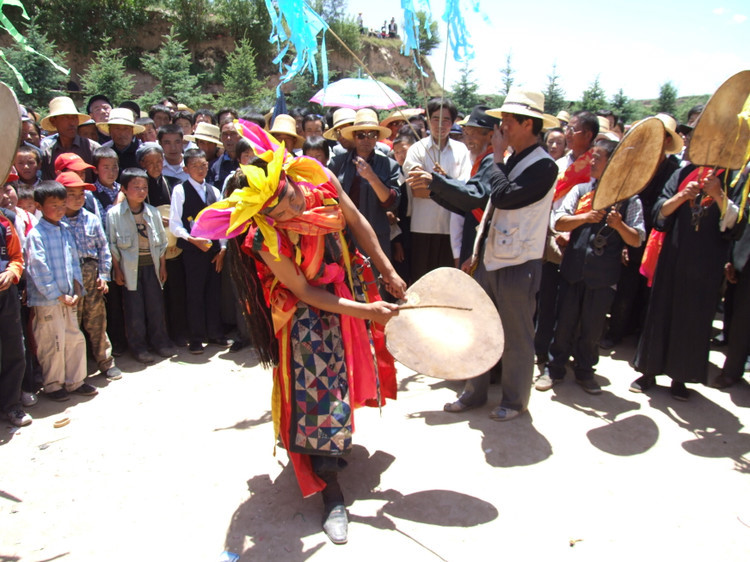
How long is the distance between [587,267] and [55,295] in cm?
422

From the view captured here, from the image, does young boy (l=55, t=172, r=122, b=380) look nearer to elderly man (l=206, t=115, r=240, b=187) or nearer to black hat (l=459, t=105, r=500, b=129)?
elderly man (l=206, t=115, r=240, b=187)

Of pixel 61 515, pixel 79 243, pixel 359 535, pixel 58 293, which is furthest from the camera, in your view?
pixel 79 243

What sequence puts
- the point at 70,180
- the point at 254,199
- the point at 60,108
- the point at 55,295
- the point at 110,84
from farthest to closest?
the point at 110,84 → the point at 60,108 → the point at 70,180 → the point at 55,295 → the point at 254,199

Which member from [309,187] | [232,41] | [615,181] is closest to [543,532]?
[309,187]

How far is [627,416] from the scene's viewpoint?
387cm

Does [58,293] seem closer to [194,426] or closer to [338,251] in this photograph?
[194,426]

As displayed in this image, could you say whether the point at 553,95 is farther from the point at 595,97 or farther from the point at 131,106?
the point at 131,106

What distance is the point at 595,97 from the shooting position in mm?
17812

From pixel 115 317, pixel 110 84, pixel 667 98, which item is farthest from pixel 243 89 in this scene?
pixel 115 317

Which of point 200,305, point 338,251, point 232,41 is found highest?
point 232,41

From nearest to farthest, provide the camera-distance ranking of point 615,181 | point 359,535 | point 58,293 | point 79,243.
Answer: point 359,535, point 615,181, point 58,293, point 79,243

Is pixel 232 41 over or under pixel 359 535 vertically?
over

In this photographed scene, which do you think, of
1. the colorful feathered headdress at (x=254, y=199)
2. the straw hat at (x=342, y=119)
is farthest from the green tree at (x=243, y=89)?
the colorful feathered headdress at (x=254, y=199)

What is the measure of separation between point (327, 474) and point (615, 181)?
2.80 metres
